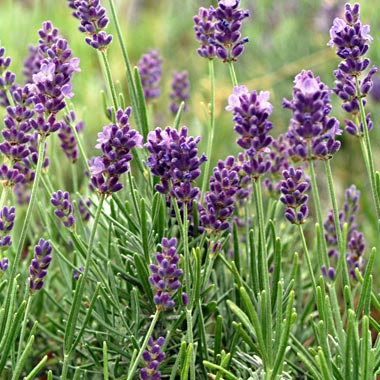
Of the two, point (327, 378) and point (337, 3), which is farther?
point (337, 3)

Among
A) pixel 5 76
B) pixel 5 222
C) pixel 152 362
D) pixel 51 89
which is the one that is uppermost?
pixel 5 76

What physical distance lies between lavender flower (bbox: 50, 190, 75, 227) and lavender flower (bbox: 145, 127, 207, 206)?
7.8 inches

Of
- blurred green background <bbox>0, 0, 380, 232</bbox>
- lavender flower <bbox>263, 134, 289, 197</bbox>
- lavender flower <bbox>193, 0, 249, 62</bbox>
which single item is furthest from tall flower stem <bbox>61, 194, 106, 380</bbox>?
blurred green background <bbox>0, 0, 380, 232</bbox>

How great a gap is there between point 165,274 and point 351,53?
1.44 ft

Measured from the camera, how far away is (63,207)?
3.81 feet

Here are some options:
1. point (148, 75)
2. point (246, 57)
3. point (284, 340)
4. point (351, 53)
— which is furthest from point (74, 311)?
point (246, 57)

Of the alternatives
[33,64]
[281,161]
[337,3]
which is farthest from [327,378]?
Answer: [337,3]

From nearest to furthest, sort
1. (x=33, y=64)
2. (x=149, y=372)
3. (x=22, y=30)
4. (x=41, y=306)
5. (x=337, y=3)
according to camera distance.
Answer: (x=149, y=372) < (x=41, y=306) < (x=33, y=64) < (x=337, y=3) < (x=22, y=30)

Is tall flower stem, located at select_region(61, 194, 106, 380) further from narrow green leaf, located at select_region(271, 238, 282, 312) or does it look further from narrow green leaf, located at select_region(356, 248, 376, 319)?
narrow green leaf, located at select_region(356, 248, 376, 319)

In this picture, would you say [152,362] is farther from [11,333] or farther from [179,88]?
[179,88]

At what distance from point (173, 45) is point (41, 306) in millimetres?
2477

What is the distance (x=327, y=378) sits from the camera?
3.06 ft

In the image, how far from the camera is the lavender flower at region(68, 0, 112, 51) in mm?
1152

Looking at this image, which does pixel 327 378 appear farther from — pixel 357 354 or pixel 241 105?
pixel 241 105
